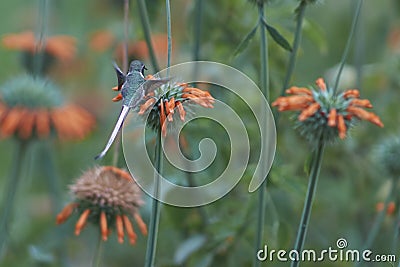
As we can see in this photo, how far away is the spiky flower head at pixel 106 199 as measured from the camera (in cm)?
115

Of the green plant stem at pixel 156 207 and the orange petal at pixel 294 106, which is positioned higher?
the orange petal at pixel 294 106

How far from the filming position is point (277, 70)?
4.91 feet

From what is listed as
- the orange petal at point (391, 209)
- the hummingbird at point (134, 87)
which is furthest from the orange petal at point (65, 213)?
the orange petal at point (391, 209)

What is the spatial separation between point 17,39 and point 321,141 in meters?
1.01

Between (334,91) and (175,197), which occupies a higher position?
(334,91)

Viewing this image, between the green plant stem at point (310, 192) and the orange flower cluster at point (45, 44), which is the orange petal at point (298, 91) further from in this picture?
the orange flower cluster at point (45, 44)

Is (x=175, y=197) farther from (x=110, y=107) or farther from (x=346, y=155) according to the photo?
(x=110, y=107)

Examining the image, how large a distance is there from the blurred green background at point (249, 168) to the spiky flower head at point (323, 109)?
11cm

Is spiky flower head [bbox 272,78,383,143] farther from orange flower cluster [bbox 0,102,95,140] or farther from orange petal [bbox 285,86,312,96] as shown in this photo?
orange flower cluster [bbox 0,102,95,140]

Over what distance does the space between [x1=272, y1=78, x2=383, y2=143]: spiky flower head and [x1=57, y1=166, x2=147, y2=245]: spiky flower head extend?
293 millimetres

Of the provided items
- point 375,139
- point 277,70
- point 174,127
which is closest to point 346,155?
point 375,139

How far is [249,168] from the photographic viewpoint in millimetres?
1234

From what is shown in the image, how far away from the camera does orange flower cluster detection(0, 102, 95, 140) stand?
1.52 metres

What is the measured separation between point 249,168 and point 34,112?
54 cm
